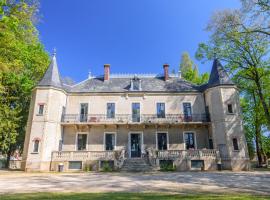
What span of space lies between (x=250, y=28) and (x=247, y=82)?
983 cm

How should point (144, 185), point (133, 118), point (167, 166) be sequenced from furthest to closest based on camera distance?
1. point (133, 118)
2. point (167, 166)
3. point (144, 185)

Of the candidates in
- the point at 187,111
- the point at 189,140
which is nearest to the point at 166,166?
the point at 189,140

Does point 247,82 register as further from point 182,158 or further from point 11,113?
point 11,113

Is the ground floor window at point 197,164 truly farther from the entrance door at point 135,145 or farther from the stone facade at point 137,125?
the entrance door at point 135,145

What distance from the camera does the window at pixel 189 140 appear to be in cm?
2072

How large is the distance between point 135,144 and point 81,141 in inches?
217

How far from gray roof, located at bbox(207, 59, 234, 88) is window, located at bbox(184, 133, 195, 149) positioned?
5.39m

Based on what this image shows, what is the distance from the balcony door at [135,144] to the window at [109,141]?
71.8 inches

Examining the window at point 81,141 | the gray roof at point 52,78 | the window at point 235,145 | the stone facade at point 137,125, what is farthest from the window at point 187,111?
the gray roof at point 52,78

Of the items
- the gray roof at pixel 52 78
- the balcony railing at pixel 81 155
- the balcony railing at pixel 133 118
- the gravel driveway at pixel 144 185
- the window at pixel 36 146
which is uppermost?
the gray roof at pixel 52 78

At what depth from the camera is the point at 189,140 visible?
822 inches

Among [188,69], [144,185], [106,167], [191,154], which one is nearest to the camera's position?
[144,185]

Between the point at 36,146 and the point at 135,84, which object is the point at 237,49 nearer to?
the point at 135,84

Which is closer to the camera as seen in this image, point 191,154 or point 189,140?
point 191,154
